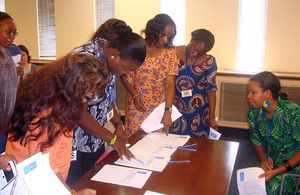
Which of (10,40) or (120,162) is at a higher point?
(10,40)

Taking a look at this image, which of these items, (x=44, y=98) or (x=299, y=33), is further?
(x=299, y=33)

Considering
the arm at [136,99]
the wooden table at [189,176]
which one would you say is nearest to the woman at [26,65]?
the arm at [136,99]

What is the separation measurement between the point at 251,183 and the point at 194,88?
105 cm

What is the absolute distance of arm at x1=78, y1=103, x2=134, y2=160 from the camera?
149cm

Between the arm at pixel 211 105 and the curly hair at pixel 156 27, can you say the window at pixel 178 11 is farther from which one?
the curly hair at pixel 156 27

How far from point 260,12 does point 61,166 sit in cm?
403

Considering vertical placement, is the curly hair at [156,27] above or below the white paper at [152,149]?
above

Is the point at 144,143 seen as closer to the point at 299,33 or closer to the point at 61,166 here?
the point at 61,166

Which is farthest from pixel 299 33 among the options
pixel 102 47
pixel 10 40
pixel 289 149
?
pixel 10 40

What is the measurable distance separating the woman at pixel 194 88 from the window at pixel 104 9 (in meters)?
2.96

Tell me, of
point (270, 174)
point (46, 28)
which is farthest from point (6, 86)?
point (46, 28)

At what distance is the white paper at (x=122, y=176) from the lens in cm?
139

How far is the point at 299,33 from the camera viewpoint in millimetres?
4113

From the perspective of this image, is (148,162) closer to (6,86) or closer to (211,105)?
(6,86)
